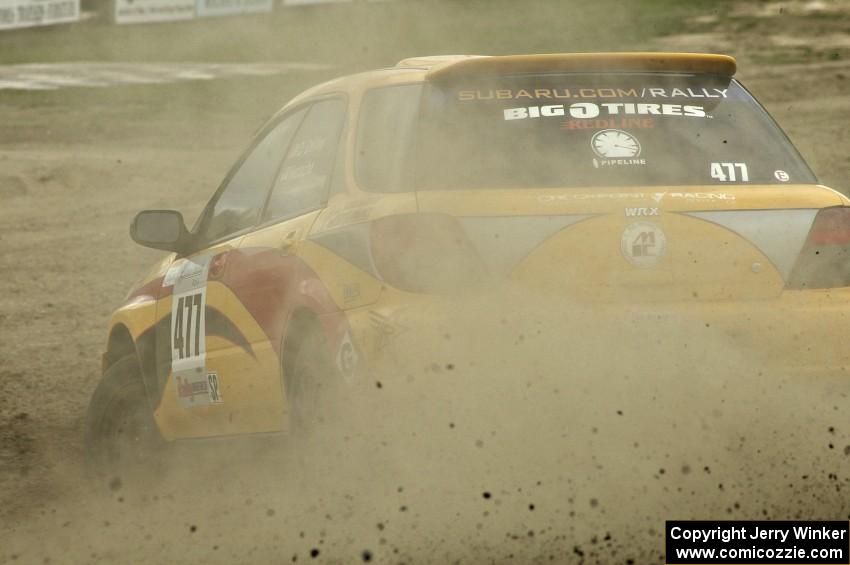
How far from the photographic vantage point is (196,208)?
587 inches

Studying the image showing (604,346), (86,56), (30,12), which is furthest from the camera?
(30,12)

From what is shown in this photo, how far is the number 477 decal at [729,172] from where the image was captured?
4855 mm

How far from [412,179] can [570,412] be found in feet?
2.86

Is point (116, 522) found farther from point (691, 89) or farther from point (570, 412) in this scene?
point (691, 89)

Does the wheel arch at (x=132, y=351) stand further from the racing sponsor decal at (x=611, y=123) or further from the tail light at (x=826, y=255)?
the tail light at (x=826, y=255)

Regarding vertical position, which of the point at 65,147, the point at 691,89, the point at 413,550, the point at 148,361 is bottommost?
the point at 413,550

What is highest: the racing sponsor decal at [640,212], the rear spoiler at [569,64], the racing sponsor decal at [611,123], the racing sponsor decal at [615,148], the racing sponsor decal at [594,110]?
the rear spoiler at [569,64]

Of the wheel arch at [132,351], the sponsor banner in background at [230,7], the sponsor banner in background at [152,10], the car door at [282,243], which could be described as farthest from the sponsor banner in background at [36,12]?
the car door at [282,243]

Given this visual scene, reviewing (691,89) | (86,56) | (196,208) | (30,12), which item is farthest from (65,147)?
(691,89)

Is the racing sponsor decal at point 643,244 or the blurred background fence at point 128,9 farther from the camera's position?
the blurred background fence at point 128,9

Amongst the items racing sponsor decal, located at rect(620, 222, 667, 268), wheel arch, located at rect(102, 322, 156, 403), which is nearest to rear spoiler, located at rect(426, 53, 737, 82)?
racing sponsor decal, located at rect(620, 222, 667, 268)

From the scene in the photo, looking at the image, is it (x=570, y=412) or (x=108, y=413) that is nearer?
(x=570, y=412)
